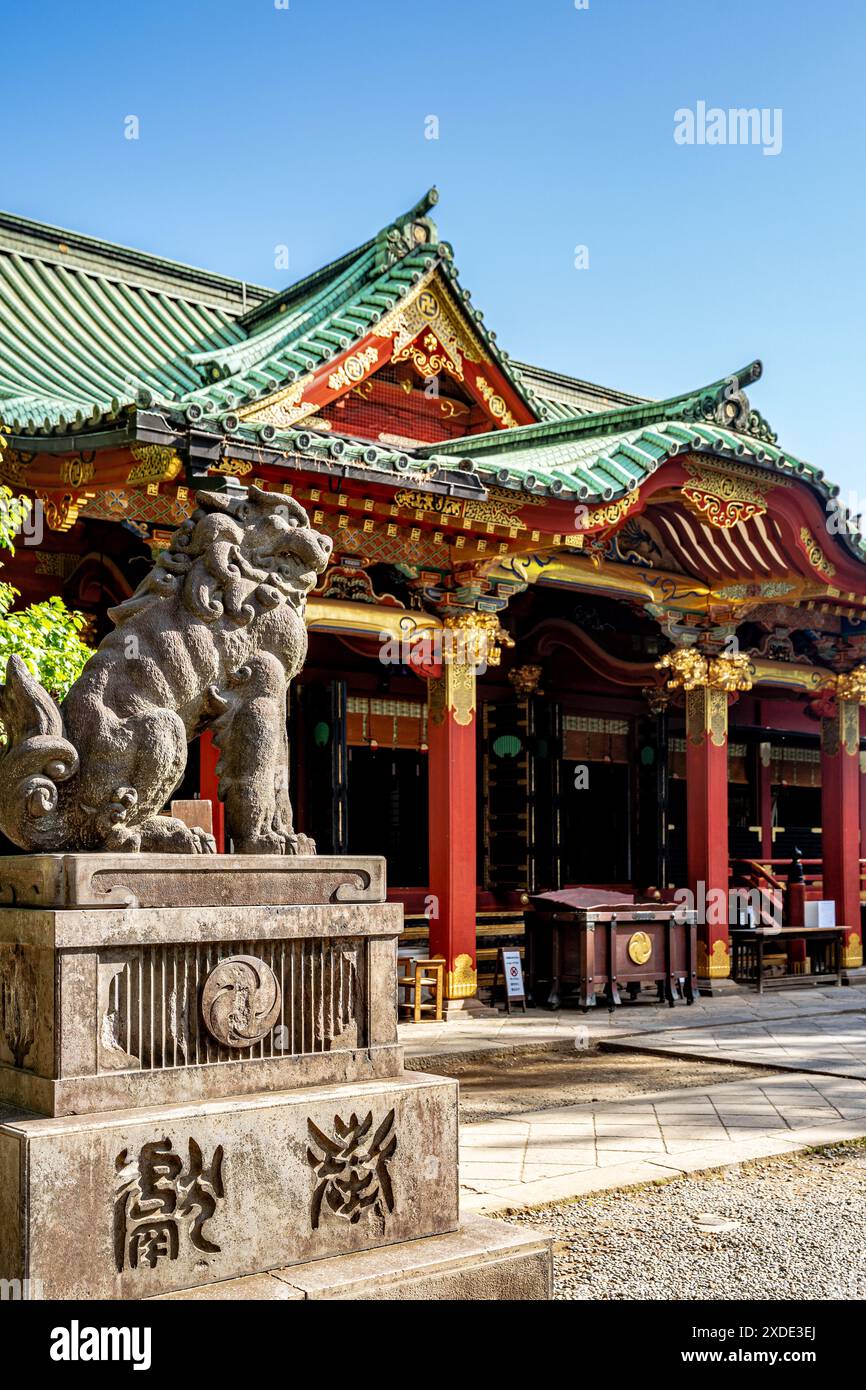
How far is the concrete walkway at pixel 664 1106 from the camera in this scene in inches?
242

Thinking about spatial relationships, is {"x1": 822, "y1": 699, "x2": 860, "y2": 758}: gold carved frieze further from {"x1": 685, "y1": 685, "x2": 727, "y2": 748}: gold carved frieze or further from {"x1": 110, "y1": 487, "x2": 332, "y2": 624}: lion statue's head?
{"x1": 110, "y1": 487, "x2": 332, "y2": 624}: lion statue's head

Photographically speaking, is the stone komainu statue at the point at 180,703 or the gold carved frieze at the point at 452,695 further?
the gold carved frieze at the point at 452,695

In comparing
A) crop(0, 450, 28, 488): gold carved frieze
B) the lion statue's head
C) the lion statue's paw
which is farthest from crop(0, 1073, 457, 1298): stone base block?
crop(0, 450, 28, 488): gold carved frieze

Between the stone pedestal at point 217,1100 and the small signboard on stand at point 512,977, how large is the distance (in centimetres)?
777

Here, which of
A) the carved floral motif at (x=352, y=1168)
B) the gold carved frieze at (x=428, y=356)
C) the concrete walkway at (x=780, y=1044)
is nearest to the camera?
the carved floral motif at (x=352, y=1168)

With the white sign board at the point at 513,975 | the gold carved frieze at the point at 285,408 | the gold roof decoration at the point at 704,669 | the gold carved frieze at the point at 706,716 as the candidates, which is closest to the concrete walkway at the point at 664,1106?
the white sign board at the point at 513,975

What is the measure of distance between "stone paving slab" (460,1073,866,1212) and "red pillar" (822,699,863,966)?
742 cm

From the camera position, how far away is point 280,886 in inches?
167

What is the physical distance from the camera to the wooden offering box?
1214cm

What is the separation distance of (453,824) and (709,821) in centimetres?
359

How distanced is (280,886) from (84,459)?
18.5 feet

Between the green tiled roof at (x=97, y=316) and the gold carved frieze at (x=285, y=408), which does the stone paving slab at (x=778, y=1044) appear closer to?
the gold carved frieze at (x=285, y=408)

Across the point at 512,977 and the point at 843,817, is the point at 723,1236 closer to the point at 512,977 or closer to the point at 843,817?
the point at 512,977
